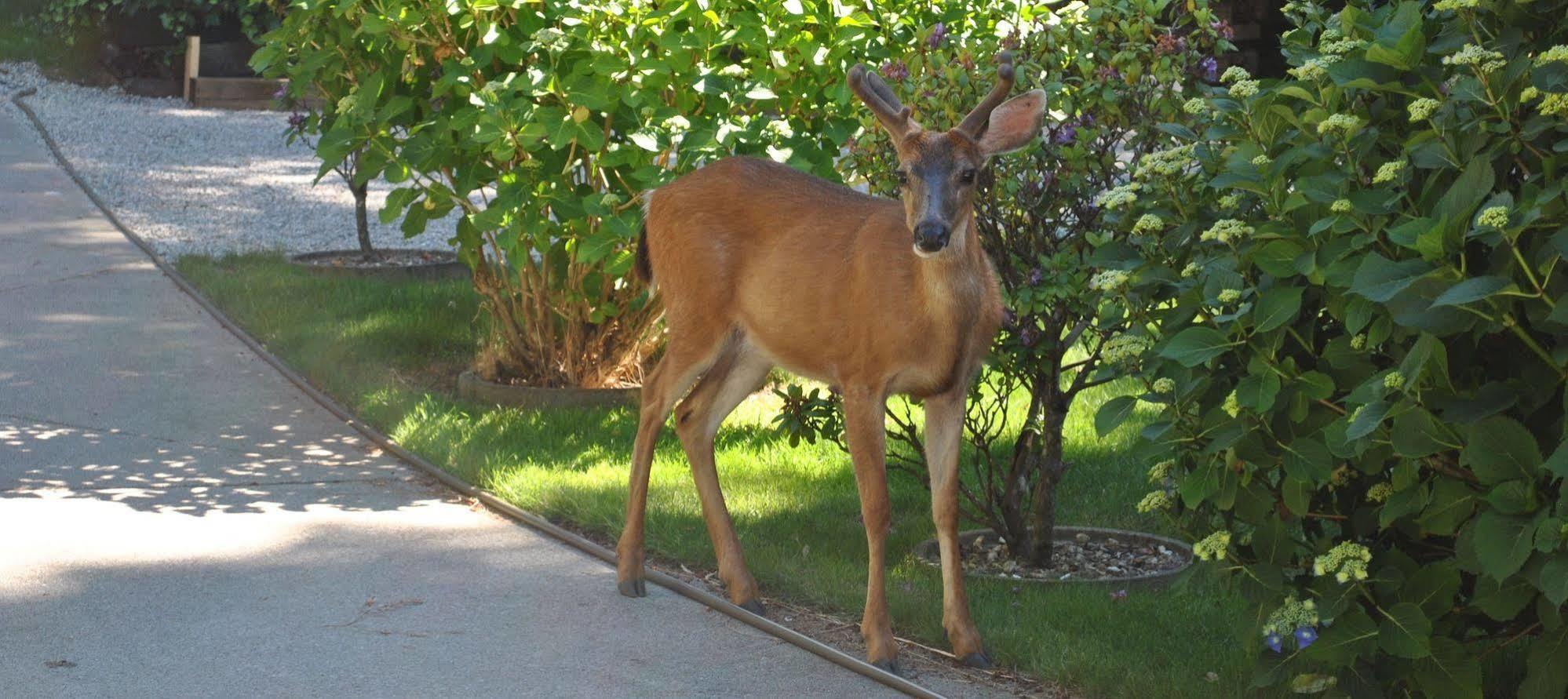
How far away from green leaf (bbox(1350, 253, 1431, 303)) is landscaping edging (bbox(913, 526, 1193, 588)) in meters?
2.19

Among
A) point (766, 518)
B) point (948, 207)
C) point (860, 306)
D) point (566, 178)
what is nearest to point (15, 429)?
point (566, 178)

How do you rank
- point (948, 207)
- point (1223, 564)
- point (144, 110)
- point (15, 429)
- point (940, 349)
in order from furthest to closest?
point (144, 110)
point (15, 429)
point (940, 349)
point (948, 207)
point (1223, 564)

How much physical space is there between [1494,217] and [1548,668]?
1.05 meters

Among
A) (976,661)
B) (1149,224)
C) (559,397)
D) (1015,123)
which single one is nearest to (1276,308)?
(1149,224)

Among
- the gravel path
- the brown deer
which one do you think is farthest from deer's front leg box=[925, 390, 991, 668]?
the gravel path

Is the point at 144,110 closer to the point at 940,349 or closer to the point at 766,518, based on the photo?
the point at 766,518

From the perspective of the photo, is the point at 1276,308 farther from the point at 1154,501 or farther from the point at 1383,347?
the point at 1154,501

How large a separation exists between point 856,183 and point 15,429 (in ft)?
12.9

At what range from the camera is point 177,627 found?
5531 mm

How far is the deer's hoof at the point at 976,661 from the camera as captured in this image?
17.6ft

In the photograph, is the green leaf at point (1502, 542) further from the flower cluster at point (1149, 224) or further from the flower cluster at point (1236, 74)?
the flower cluster at point (1236, 74)

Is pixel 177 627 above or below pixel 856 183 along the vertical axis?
below

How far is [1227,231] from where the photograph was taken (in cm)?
440

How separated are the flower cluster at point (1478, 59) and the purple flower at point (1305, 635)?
52.9 inches
